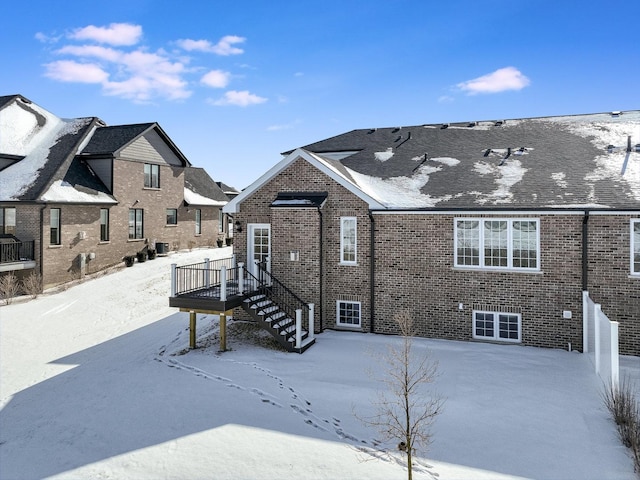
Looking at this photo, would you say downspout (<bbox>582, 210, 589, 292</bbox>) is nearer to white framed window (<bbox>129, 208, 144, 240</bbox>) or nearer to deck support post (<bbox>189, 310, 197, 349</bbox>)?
deck support post (<bbox>189, 310, 197, 349</bbox>)

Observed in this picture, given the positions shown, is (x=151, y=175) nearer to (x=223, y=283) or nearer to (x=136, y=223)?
(x=136, y=223)

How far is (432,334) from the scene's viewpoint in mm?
15180

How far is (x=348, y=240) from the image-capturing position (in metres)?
16.3

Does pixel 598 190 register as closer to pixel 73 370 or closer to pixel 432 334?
pixel 432 334

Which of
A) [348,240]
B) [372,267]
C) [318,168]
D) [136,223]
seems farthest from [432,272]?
[136,223]

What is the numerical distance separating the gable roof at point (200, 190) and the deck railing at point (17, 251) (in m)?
12.2

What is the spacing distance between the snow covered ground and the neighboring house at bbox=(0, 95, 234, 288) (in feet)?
29.0

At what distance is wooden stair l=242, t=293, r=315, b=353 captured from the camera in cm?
1395

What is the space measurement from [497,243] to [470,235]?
0.88 metres

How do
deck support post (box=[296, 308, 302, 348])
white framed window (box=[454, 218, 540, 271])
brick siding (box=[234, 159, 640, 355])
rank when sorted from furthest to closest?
white framed window (box=[454, 218, 540, 271]), deck support post (box=[296, 308, 302, 348]), brick siding (box=[234, 159, 640, 355])

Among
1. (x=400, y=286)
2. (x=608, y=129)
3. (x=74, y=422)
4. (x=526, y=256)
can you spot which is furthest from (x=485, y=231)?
(x=74, y=422)

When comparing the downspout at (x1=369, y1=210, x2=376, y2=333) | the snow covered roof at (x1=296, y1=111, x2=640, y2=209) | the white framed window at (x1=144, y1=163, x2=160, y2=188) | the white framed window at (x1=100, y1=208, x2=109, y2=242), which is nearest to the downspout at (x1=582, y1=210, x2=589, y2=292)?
the snow covered roof at (x1=296, y1=111, x2=640, y2=209)

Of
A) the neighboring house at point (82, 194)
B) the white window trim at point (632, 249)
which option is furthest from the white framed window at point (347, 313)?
the neighboring house at point (82, 194)

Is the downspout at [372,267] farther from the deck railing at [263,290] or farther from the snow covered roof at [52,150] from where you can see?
the snow covered roof at [52,150]
